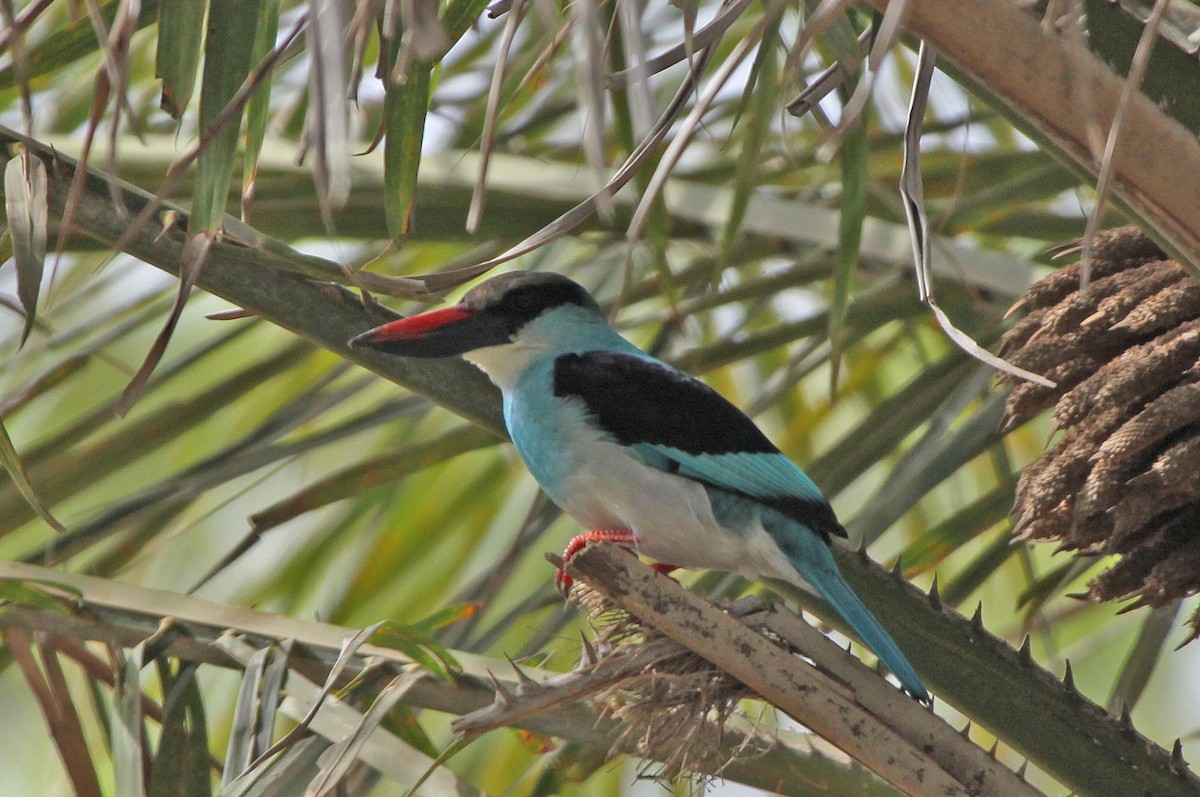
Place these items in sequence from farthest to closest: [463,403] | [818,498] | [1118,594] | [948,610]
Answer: [818,498] < [463,403] < [948,610] < [1118,594]

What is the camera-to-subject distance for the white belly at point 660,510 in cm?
194

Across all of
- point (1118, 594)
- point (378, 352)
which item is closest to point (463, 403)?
point (378, 352)

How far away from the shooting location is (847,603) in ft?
5.54

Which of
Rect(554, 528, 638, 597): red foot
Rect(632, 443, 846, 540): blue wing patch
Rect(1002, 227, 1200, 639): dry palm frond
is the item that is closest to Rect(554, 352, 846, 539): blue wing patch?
Rect(632, 443, 846, 540): blue wing patch

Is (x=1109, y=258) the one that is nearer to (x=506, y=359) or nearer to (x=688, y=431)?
(x=688, y=431)

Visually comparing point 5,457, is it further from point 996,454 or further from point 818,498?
point 996,454

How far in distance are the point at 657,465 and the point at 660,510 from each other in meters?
0.07

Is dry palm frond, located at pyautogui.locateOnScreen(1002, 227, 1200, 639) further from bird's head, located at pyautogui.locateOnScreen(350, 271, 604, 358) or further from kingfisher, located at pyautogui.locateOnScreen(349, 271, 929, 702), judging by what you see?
bird's head, located at pyautogui.locateOnScreen(350, 271, 604, 358)

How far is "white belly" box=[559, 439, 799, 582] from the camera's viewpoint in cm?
194

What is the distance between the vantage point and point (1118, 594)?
4.83ft

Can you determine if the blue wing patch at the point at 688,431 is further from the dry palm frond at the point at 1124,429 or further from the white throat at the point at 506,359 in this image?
the dry palm frond at the point at 1124,429

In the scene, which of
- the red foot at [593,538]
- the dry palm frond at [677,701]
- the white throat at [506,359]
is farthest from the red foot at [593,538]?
the dry palm frond at [677,701]

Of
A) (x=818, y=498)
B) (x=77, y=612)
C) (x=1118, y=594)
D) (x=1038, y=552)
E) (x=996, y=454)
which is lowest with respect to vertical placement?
(x=1118, y=594)

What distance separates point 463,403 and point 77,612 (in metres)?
0.51
